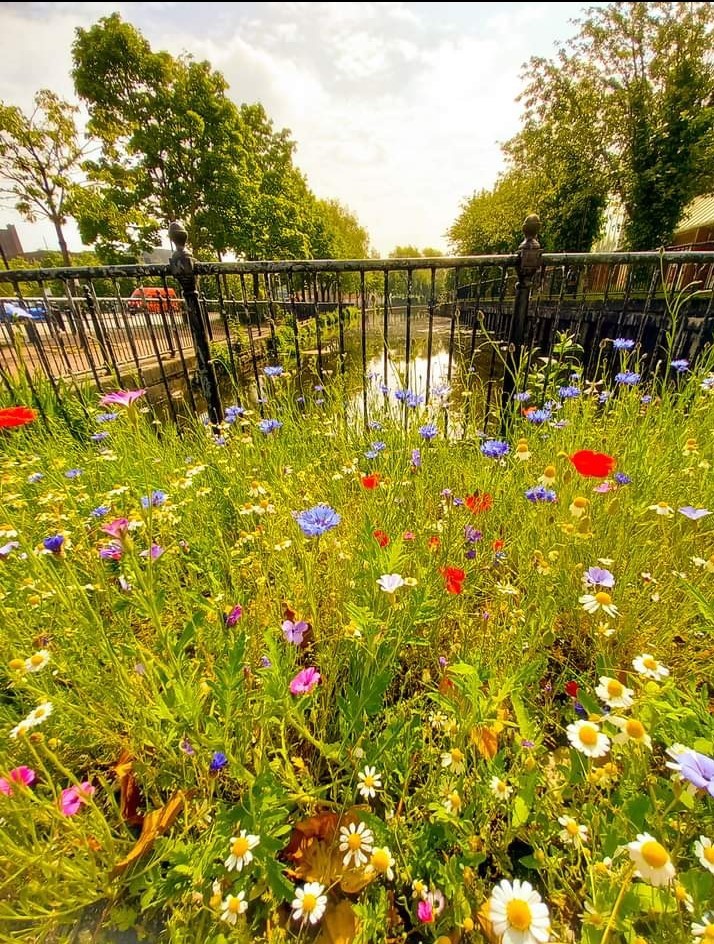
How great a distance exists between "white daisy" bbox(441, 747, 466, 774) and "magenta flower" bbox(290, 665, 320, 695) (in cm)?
37

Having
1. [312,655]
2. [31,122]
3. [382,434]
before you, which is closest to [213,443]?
[382,434]

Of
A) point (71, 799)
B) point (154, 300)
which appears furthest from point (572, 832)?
point (154, 300)

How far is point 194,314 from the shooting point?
3.18 m

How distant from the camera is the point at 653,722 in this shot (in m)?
0.90

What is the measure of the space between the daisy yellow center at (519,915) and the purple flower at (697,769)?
0.33 m

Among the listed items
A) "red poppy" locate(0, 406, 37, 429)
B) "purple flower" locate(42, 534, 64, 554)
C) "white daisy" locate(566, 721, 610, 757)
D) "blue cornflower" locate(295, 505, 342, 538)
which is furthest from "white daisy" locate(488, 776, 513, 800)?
"red poppy" locate(0, 406, 37, 429)

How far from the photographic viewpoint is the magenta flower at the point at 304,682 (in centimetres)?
105

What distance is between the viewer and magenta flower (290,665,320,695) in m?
1.05

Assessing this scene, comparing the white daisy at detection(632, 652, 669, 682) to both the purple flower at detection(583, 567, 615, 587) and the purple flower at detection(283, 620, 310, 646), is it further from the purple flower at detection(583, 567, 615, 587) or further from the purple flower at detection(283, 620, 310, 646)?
the purple flower at detection(283, 620, 310, 646)

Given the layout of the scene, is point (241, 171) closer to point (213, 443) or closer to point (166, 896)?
point (213, 443)

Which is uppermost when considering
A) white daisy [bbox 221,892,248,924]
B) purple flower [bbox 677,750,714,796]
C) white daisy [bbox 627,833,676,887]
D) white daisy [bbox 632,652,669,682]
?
purple flower [bbox 677,750,714,796]

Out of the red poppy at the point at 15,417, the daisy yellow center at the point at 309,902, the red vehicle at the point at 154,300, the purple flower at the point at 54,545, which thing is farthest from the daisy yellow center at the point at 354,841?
the red vehicle at the point at 154,300

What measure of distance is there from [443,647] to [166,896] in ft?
3.35

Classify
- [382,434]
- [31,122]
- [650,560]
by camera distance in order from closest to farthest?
[650,560], [382,434], [31,122]
